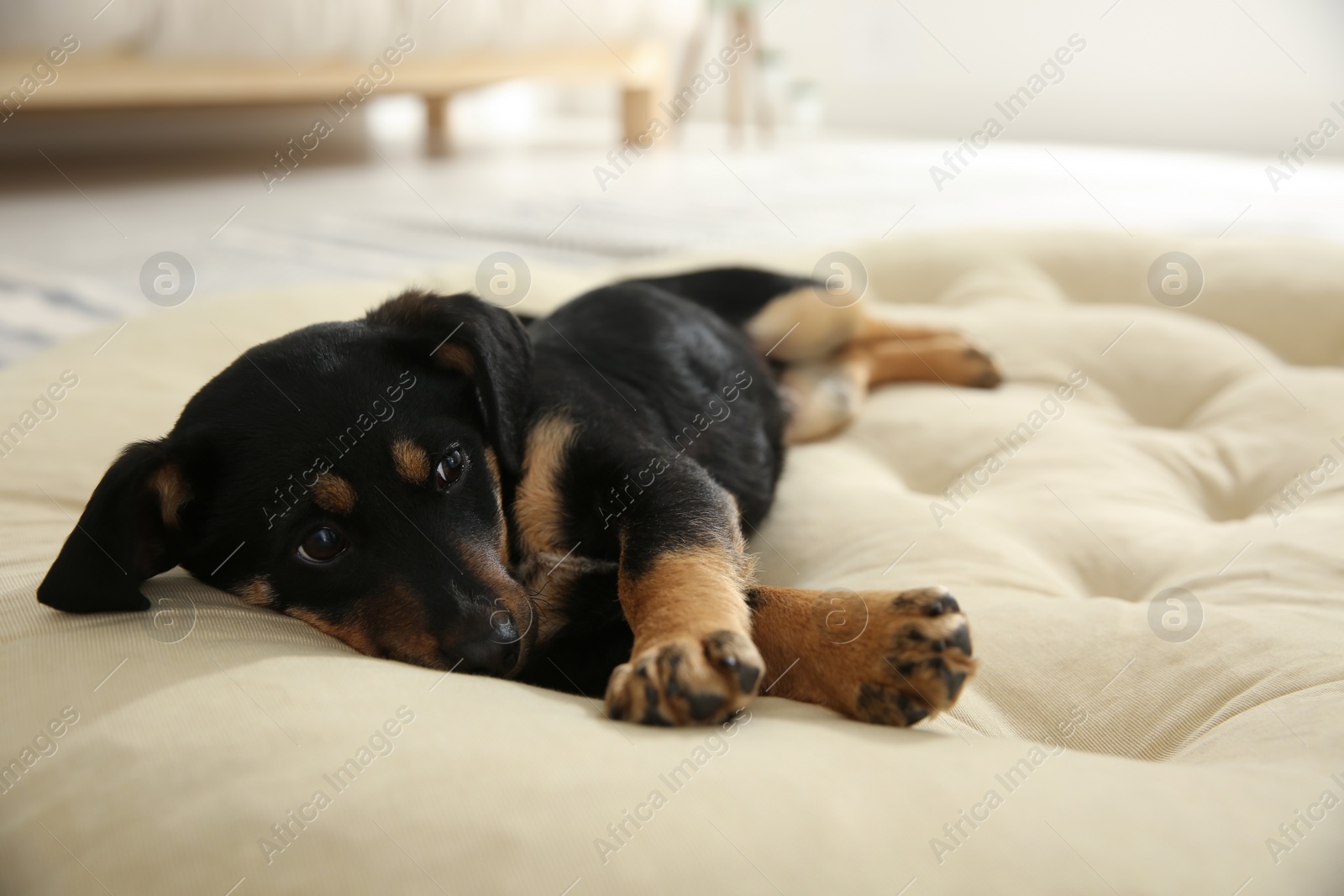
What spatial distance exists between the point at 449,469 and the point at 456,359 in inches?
8.3

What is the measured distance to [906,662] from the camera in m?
1.41

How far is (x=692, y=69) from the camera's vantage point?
33.4 feet

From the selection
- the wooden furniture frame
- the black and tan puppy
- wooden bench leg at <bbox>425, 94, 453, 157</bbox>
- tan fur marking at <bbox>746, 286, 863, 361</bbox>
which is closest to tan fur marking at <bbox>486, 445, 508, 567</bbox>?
the black and tan puppy

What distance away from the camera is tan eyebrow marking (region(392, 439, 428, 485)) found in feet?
5.42

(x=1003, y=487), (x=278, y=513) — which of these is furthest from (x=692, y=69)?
(x=278, y=513)

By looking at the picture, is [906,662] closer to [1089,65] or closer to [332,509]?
[332,509]

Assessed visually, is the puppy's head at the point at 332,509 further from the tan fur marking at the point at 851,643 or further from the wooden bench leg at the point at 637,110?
the wooden bench leg at the point at 637,110

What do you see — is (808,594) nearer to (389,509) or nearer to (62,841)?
(389,509)

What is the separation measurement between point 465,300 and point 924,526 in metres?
0.95

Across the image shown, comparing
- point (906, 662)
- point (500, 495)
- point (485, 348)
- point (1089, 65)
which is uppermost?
point (1089, 65)

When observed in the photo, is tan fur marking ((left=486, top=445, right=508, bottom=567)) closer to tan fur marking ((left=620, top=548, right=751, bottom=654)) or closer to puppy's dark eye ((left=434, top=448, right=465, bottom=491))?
puppy's dark eye ((left=434, top=448, right=465, bottom=491))

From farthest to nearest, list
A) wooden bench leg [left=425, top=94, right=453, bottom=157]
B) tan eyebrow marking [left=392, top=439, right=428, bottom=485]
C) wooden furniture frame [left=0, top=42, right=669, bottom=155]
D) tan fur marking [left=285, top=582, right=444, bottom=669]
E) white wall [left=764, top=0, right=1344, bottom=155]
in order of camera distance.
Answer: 1. wooden bench leg [left=425, top=94, right=453, bottom=157]
2. white wall [left=764, top=0, right=1344, bottom=155]
3. wooden furniture frame [left=0, top=42, right=669, bottom=155]
4. tan eyebrow marking [left=392, top=439, right=428, bottom=485]
5. tan fur marking [left=285, top=582, right=444, bottom=669]

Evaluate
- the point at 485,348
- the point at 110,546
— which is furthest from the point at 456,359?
the point at 110,546

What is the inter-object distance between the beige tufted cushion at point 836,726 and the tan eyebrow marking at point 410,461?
287 millimetres
